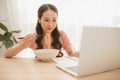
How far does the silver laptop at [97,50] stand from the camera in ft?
2.55

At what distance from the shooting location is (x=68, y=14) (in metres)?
2.76

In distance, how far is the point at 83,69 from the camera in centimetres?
84

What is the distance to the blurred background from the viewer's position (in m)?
2.51

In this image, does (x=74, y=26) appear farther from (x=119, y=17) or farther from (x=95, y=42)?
(x=95, y=42)

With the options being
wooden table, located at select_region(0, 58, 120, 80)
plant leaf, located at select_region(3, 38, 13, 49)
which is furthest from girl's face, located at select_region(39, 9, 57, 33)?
wooden table, located at select_region(0, 58, 120, 80)

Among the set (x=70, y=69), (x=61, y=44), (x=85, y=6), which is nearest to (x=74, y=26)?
(x=85, y=6)

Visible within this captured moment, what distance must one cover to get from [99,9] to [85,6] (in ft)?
0.72

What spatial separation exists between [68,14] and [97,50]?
1977 mm

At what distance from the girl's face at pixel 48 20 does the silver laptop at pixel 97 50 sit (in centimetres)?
79

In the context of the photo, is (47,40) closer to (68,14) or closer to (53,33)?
(53,33)

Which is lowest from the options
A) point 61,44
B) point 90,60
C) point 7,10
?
point 61,44

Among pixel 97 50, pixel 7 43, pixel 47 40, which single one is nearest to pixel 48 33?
pixel 47 40

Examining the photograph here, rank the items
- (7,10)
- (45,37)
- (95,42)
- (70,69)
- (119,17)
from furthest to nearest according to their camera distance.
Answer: (7,10)
(119,17)
(45,37)
(70,69)
(95,42)

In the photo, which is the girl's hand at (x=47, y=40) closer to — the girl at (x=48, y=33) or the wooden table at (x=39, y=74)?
the girl at (x=48, y=33)
